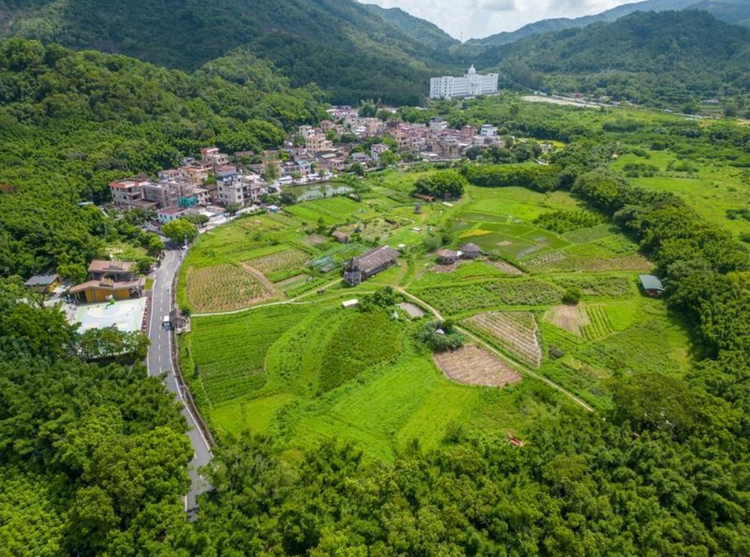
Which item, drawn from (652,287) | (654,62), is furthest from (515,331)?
(654,62)

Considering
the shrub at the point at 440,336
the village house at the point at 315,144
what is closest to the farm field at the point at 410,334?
the shrub at the point at 440,336

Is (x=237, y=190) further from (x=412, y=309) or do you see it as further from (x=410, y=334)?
(x=410, y=334)

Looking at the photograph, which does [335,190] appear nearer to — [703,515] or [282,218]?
[282,218]

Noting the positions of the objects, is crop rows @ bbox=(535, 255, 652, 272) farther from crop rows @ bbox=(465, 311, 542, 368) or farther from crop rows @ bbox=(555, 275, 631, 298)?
crop rows @ bbox=(465, 311, 542, 368)

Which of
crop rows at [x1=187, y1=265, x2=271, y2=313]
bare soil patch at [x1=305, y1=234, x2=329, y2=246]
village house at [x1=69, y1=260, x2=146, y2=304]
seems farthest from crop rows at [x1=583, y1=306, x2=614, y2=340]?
village house at [x1=69, y1=260, x2=146, y2=304]

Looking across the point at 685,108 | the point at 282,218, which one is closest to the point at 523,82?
the point at 685,108

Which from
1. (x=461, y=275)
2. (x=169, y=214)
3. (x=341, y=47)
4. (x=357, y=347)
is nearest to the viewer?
(x=357, y=347)
